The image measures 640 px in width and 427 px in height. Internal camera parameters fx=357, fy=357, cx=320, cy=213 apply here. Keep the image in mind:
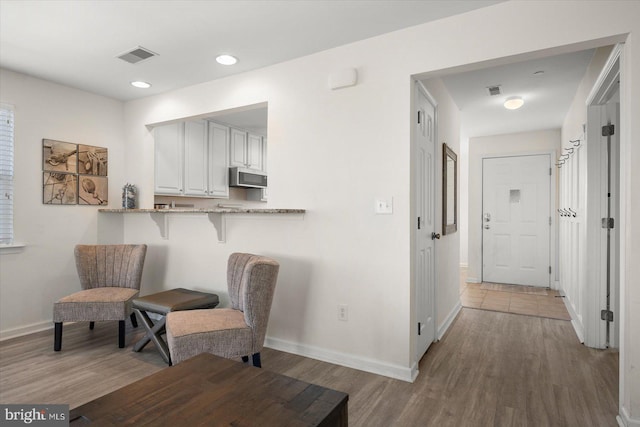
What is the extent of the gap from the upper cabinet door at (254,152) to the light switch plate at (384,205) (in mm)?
3449

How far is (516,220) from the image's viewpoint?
227 inches

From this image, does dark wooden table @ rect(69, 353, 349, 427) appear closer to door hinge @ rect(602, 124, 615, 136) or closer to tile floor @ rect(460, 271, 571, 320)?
door hinge @ rect(602, 124, 615, 136)

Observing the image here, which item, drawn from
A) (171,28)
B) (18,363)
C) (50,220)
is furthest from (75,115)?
(18,363)

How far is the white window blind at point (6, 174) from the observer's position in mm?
3225

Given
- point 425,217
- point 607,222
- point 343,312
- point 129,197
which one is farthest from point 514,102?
point 129,197

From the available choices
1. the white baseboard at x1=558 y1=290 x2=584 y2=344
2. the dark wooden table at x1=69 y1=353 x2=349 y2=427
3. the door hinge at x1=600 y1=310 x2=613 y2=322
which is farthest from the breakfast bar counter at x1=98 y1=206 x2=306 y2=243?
the white baseboard at x1=558 y1=290 x2=584 y2=344

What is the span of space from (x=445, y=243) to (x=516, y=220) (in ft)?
9.25

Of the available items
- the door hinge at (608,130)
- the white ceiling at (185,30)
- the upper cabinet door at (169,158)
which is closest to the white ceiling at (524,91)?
→ the door hinge at (608,130)

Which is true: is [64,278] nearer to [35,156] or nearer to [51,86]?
[35,156]

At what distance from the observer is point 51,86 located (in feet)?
11.6

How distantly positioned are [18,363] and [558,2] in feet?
14.4

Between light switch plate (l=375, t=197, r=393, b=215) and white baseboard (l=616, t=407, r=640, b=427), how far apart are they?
1.67 m

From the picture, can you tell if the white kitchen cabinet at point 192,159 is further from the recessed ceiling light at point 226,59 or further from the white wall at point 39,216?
the recessed ceiling light at point 226,59

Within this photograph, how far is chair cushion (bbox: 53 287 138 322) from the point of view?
9.59 feet
